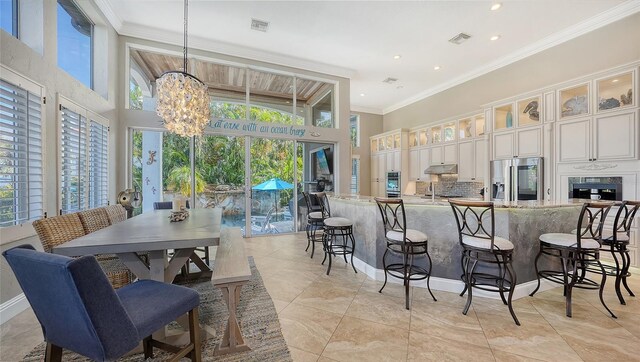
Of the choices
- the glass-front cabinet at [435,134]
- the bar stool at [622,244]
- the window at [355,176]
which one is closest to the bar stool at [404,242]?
the bar stool at [622,244]

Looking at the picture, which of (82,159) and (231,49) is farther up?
(231,49)

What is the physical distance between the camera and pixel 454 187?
6.56m

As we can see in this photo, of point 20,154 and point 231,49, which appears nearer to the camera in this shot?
point 20,154

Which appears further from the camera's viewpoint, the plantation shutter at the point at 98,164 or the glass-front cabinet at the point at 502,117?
the glass-front cabinet at the point at 502,117

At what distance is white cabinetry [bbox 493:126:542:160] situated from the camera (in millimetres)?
4422

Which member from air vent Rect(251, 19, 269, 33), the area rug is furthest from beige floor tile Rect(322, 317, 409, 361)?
air vent Rect(251, 19, 269, 33)

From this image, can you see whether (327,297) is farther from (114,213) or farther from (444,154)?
(444,154)

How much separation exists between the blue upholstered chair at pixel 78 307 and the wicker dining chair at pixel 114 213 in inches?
73.8

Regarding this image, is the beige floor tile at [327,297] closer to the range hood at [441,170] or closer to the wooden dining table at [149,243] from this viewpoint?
the wooden dining table at [149,243]

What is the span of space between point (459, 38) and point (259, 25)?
358 centimetres

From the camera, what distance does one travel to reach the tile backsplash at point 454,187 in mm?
6078

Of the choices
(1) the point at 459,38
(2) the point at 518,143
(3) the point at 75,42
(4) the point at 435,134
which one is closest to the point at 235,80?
(3) the point at 75,42

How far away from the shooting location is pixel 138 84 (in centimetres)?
502

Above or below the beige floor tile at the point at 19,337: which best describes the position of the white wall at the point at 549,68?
above
